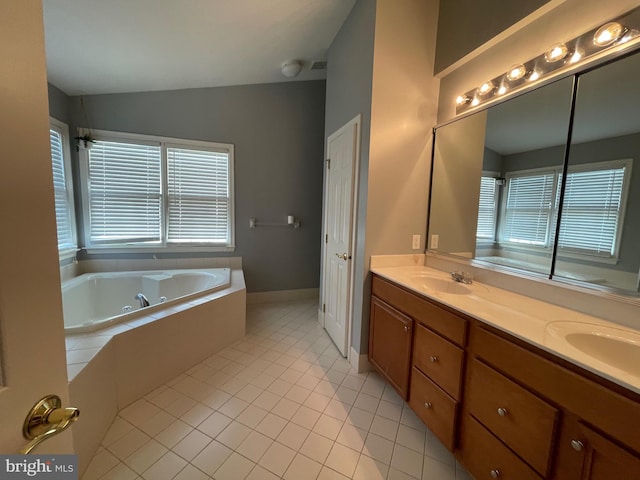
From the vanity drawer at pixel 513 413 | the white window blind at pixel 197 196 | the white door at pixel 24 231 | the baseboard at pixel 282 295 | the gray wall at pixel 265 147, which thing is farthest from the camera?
the baseboard at pixel 282 295

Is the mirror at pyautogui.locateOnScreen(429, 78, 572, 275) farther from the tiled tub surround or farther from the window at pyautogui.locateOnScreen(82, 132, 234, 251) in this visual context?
the window at pyautogui.locateOnScreen(82, 132, 234, 251)

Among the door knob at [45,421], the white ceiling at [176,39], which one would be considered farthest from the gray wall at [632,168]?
the white ceiling at [176,39]

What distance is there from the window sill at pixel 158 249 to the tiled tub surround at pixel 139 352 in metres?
0.93

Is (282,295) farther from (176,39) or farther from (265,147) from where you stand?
(176,39)

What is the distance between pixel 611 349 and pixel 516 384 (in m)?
0.38

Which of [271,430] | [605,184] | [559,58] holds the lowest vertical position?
[271,430]

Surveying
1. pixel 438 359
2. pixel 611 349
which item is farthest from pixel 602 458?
pixel 438 359

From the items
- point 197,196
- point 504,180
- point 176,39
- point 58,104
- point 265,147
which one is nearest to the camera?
point 504,180

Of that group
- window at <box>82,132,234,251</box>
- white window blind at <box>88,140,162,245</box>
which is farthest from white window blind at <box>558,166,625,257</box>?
white window blind at <box>88,140,162,245</box>

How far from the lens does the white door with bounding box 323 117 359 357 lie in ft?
7.38

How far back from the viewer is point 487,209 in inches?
69.6

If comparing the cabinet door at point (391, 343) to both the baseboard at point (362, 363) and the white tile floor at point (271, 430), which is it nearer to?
the baseboard at point (362, 363)

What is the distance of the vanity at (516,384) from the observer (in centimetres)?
79

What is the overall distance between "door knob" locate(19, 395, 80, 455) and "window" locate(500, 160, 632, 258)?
1886 millimetres
